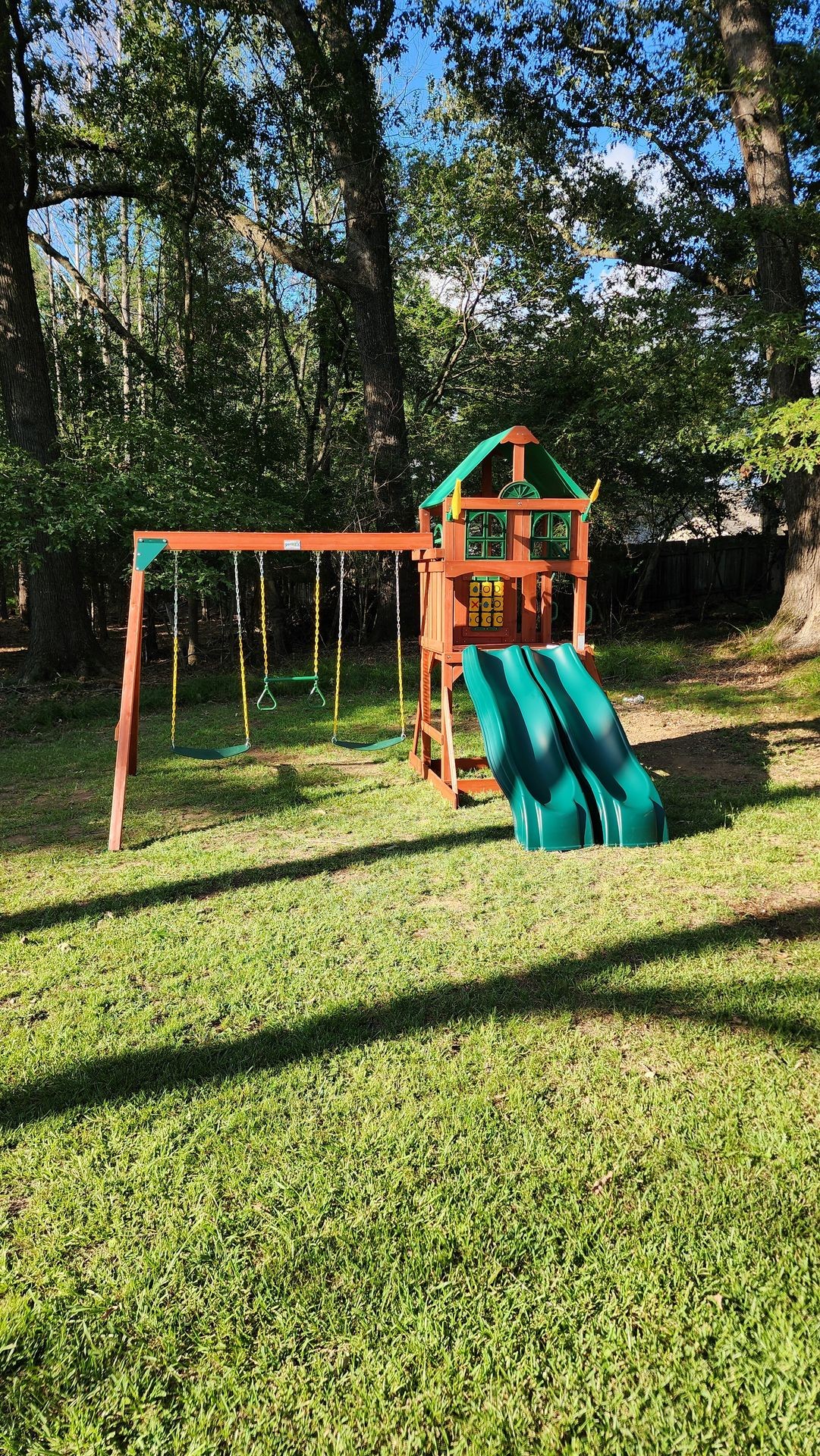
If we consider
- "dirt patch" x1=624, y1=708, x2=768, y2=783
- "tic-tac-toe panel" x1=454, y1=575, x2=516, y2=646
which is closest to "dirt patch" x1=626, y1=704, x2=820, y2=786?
"dirt patch" x1=624, y1=708, x2=768, y2=783

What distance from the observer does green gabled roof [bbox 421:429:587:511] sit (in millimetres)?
6141

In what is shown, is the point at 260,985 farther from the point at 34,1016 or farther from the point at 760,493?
the point at 760,493

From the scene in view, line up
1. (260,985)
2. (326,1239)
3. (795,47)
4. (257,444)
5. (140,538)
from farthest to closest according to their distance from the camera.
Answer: (257,444) < (795,47) < (140,538) < (260,985) < (326,1239)

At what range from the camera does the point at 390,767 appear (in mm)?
7562

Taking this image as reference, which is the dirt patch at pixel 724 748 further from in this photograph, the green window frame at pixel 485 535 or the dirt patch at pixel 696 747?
the green window frame at pixel 485 535

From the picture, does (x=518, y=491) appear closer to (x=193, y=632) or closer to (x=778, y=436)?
(x=778, y=436)

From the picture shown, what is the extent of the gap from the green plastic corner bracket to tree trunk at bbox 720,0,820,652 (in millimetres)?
7665

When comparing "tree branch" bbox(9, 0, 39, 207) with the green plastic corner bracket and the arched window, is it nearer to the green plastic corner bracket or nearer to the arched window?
the green plastic corner bracket

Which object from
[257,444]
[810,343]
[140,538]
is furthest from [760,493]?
[140,538]

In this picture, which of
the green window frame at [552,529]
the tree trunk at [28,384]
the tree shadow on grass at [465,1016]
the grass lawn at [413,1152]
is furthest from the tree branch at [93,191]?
the tree shadow on grass at [465,1016]

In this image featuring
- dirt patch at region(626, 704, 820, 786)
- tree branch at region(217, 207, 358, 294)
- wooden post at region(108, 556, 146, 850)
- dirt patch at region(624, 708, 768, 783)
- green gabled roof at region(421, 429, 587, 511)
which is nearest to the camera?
wooden post at region(108, 556, 146, 850)

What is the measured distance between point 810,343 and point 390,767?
639 cm

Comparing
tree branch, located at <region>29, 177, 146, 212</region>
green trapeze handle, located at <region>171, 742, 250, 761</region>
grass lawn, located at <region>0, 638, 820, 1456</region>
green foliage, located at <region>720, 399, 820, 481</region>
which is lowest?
grass lawn, located at <region>0, 638, 820, 1456</region>

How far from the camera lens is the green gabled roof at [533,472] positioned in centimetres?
614
